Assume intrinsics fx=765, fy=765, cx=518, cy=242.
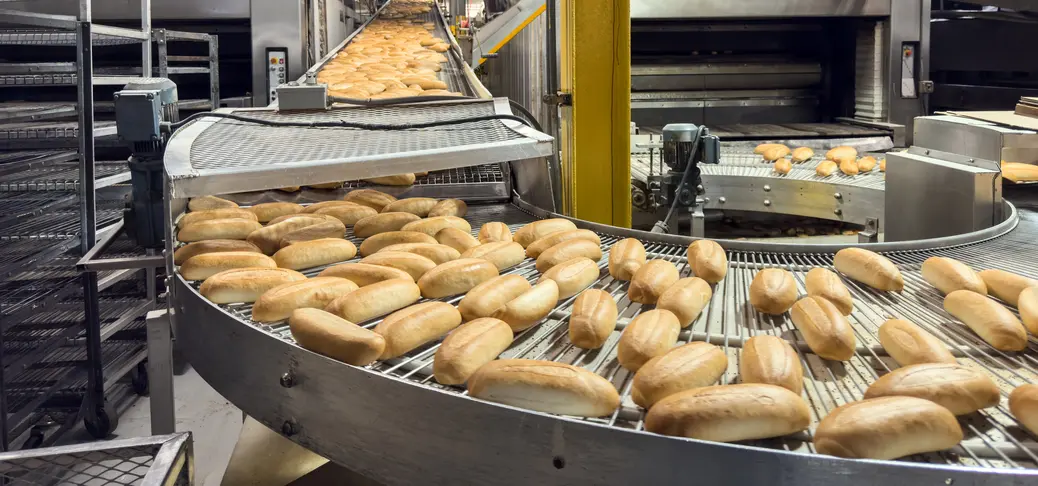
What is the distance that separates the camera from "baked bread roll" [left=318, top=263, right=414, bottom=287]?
1.22 metres

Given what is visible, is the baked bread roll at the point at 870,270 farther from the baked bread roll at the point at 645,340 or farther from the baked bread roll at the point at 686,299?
the baked bread roll at the point at 645,340

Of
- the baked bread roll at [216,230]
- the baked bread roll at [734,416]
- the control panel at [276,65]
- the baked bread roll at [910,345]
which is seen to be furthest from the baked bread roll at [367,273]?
the control panel at [276,65]

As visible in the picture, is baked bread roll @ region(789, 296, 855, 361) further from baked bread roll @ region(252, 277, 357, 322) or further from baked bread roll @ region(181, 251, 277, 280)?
baked bread roll @ region(181, 251, 277, 280)

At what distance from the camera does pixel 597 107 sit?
226 centimetres

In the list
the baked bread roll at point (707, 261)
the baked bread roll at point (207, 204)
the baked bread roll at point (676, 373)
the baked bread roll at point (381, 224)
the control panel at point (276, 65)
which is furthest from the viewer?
the control panel at point (276, 65)

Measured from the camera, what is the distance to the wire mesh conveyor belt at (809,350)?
767mm

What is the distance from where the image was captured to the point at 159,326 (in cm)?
154

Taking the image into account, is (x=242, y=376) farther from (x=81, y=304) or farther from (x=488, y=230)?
(x=81, y=304)

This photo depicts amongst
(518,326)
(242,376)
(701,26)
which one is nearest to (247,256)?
(242,376)

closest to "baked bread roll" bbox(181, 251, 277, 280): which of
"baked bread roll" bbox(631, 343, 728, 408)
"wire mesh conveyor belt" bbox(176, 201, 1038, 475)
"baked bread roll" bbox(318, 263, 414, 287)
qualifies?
"wire mesh conveyor belt" bbox(176, 201, 1038, 475)

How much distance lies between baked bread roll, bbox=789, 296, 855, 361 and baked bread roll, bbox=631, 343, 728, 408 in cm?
14

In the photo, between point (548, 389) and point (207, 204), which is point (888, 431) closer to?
point (548, 389)

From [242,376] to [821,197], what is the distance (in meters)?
2.86

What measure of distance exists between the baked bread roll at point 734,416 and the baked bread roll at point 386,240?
77 centimetres
